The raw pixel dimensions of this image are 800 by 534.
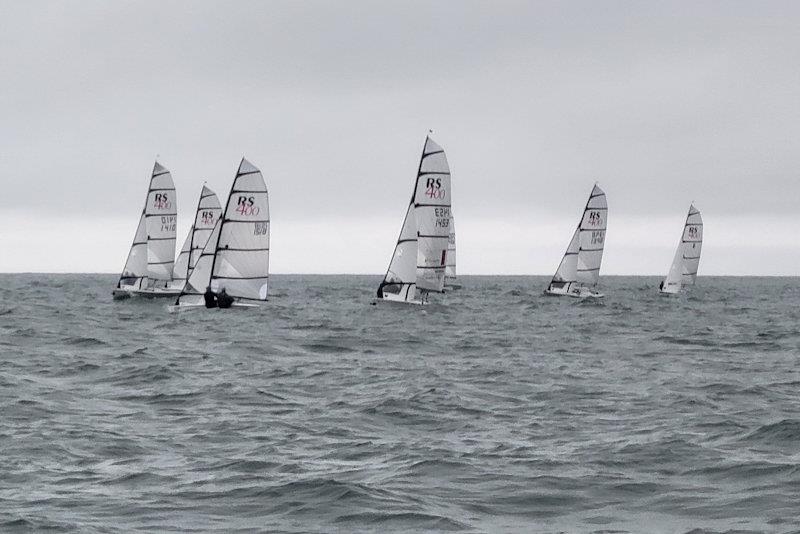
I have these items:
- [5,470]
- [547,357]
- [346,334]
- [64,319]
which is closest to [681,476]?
[5,470]

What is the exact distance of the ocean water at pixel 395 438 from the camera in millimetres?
11711

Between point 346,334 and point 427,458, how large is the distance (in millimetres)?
23478

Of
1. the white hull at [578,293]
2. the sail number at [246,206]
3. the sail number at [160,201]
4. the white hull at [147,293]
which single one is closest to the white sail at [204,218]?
the white hull at [147,293]

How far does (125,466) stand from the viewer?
1383cm

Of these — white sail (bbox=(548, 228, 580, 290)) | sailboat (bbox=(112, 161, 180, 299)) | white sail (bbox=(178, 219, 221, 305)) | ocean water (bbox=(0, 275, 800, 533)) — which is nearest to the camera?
ocean water (bbox=(0, 275, 800, 533))

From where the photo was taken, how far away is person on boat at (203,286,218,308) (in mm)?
52094

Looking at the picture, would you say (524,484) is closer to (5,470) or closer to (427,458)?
(427,458)

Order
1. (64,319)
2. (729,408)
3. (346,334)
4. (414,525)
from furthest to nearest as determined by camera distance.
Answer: (64,319) → (346,334) → (729,408) → (414,525)

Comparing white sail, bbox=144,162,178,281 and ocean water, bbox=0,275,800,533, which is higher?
white sail, bbox=144,162,178,281

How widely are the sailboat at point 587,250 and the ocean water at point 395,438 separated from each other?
48.8 meters

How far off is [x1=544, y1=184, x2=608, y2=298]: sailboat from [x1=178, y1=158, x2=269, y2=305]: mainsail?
108 ft

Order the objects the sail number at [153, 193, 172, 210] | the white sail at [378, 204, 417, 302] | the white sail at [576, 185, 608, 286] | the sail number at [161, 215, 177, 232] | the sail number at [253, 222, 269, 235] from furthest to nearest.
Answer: the white sail at [576, 185, 608, 286] < the sail number at [153, 193, 172, 210] < the sail number at [161, 215, 177, 232] < the white sail at [378, 204, 417, 302] < the sail number at [253, 222, 269, 235]

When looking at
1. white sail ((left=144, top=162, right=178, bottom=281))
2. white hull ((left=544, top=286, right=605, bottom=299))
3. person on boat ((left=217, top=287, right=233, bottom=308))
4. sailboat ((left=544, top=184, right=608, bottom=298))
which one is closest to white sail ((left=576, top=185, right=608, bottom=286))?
sailboat ((left=544, top=184, right=608, bottom=298))

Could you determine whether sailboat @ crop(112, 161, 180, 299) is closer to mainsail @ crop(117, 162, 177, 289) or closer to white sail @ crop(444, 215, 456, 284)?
mainsail @ crop(117, 162, 177, 289)
